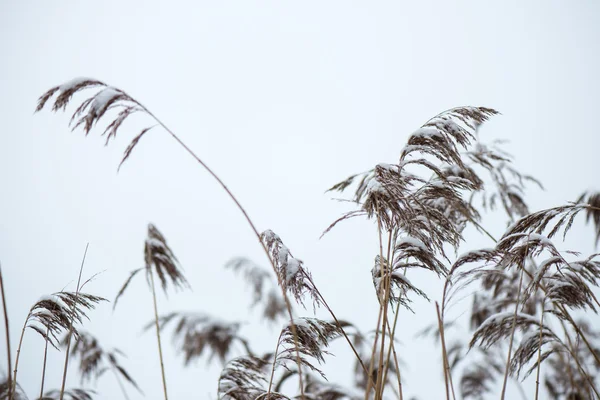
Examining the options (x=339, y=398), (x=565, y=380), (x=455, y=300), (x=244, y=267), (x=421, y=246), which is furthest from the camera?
(x=565, y=380)

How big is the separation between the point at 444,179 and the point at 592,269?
Result: 2.75 feet

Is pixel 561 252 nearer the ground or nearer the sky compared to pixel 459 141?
nearer the ground

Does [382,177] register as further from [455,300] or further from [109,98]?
[109,98]

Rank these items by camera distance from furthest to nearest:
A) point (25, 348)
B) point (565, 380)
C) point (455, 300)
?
point (565, 380) < point (25, 348) < point (455, 300)

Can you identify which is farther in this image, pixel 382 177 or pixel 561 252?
pixel 561 252

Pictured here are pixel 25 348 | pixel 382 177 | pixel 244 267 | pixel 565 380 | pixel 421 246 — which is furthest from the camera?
pixel 565 380

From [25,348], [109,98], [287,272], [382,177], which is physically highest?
[109,98]

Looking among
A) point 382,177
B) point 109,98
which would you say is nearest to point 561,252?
point 382,177

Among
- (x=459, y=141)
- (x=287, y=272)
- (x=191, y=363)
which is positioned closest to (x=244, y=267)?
(x=191, y=363)

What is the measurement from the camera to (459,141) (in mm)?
1938

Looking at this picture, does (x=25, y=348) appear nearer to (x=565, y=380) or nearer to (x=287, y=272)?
(x=287, y=272)

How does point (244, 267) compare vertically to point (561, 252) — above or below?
above

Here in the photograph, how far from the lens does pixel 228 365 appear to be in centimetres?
239

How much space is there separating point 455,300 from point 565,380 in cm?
356
